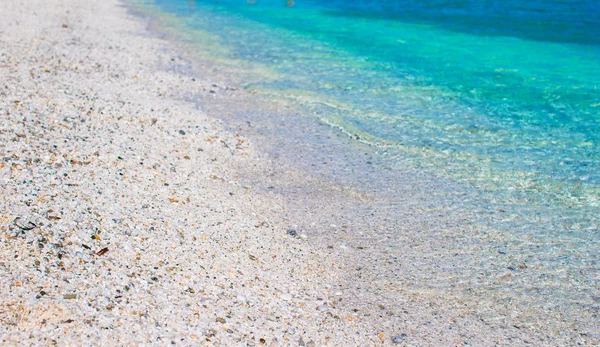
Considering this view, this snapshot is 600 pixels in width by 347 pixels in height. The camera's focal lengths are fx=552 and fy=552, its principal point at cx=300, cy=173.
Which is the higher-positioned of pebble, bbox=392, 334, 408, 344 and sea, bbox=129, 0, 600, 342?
sea, bbox=129, 0, 600, 342

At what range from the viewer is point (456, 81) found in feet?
40.0

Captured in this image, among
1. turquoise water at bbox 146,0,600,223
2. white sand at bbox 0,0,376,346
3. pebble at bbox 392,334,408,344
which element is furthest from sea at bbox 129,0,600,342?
white sand at bbox 0,0,376,346

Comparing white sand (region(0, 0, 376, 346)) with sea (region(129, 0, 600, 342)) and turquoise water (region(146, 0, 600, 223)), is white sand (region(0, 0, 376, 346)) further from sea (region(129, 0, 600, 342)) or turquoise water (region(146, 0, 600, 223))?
turquoise water (region(146, 0, 600, 223))

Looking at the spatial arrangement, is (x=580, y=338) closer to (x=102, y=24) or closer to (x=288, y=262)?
(x=288, y=262)

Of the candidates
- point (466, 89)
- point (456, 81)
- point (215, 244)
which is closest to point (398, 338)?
point (215, 244)

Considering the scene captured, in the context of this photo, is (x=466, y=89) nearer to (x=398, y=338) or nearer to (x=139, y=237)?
(x=398, y=338)

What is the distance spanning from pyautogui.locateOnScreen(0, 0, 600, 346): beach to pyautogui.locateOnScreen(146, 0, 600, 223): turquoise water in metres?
1.05

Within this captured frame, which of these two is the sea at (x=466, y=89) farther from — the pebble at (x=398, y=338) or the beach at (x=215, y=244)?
the pebble at (x=398, y=338)

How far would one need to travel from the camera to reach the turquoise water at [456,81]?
765 cm

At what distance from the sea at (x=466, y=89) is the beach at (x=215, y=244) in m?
0.66

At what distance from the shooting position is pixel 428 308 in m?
4.67

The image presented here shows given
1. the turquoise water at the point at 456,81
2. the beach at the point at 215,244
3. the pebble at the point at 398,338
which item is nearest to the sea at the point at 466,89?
the turquoise water at the point at 456,81

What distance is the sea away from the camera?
6715mm

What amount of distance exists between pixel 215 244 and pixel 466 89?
26.4ft
